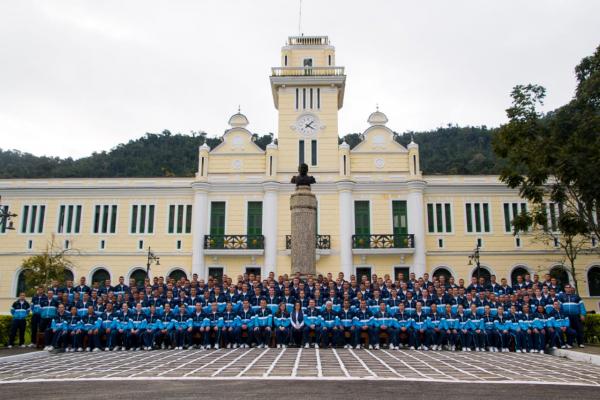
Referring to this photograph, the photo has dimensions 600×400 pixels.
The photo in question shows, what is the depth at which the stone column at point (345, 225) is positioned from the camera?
27562 mm

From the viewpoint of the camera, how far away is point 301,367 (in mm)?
9305

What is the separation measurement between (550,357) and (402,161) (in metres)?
17.7

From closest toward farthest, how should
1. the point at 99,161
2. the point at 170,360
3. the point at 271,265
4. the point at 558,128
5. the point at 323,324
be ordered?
the point at 170,360 → the point at 323,324 → the point at 558,128 → the point at 271,265 → the point at 99,161

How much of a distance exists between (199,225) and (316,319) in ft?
51.9

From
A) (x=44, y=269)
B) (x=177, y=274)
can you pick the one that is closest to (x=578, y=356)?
(x=177, y=274)

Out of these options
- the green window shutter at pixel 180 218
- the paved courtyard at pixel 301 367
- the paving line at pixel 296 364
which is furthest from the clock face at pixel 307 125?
the paving line at pixel 296 364

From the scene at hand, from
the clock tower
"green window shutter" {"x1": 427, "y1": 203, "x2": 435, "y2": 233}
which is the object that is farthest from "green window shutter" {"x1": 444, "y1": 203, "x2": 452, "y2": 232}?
the clock tower

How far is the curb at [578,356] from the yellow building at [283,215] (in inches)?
567

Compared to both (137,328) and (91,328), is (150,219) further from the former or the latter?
(137,328)

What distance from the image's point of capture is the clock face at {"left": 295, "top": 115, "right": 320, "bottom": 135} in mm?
29922

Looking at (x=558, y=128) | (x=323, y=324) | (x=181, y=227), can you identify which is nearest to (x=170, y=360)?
(x=323, y=324)

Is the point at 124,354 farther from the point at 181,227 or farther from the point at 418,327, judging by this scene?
the point at 181,227

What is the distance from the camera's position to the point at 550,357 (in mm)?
12414

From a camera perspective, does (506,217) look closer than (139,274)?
Yes
